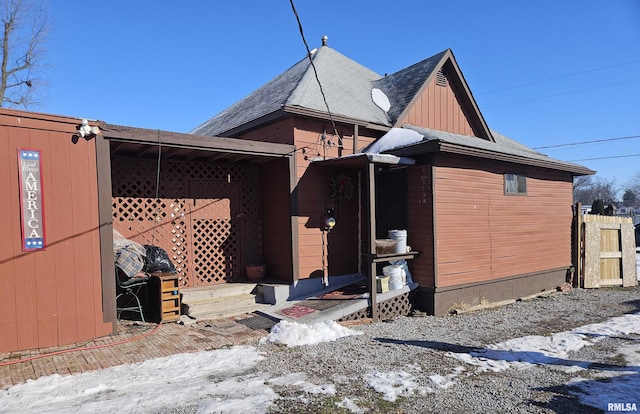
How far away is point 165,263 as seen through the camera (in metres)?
6.62

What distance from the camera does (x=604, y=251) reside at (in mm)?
11797

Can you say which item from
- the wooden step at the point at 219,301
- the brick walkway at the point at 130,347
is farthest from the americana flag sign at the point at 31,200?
the wooden step at the point at 219,301

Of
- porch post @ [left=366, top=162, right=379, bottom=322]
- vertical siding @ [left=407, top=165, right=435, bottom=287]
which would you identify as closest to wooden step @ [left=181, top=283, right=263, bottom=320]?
porch post @ [left=366, top=162, right=379, bottom=322]

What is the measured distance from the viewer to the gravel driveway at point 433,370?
371 centimetres

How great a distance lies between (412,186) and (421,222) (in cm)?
73

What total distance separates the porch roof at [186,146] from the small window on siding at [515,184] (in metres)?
5.03

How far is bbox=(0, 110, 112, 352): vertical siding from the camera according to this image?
16.5 ft

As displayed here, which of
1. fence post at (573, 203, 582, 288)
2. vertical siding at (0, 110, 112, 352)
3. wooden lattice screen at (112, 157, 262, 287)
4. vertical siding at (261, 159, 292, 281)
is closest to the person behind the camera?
vertical siding at (0, 110, 112, 352)

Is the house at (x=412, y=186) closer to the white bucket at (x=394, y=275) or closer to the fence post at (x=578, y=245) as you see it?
the white bucket at (x=394, y=275)

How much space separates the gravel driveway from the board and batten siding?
4.20 ft

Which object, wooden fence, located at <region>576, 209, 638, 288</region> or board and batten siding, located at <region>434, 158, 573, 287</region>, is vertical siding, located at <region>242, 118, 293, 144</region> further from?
wooden fence, located at <region>576, 209, 638, 288</region>

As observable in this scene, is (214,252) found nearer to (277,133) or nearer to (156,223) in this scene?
(156,223)

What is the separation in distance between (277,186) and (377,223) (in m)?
2.37

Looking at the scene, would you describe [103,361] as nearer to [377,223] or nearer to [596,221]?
[377,223]
